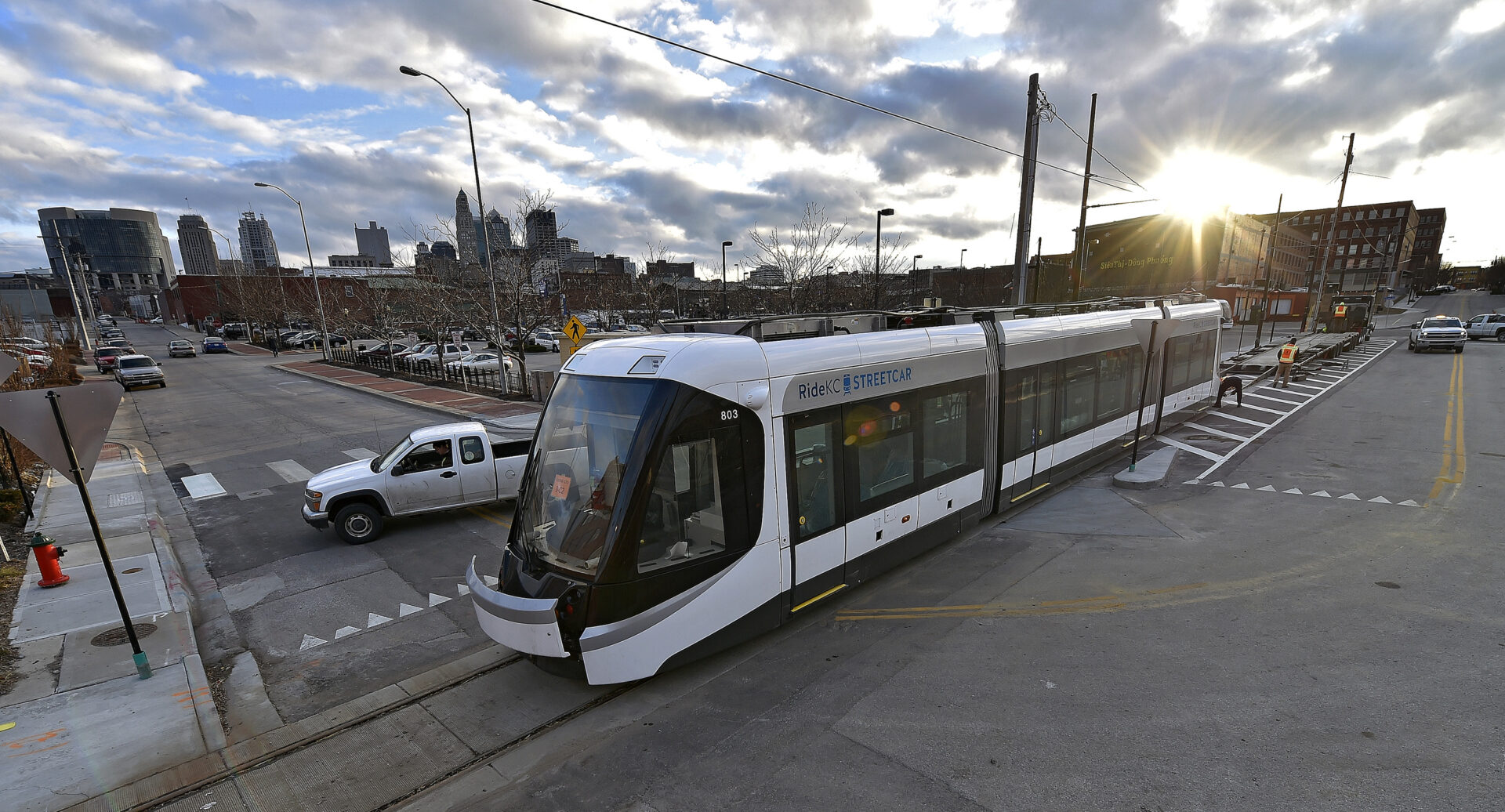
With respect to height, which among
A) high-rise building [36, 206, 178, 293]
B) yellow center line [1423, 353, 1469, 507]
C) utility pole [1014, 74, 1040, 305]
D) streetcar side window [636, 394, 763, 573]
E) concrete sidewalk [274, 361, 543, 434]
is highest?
high-rise building [36, 206, 178, 293]

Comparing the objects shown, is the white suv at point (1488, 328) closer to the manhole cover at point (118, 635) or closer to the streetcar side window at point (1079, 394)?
the streetcar side window at point (1079, 394)

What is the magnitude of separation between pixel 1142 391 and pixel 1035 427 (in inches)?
191

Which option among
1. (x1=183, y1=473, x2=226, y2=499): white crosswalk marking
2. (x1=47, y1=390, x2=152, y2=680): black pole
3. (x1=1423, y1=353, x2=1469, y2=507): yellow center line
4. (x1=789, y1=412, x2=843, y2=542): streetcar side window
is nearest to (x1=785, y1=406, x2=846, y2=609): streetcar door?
(x1=789, y1=412, x2=843, y2=542): streetcar side window

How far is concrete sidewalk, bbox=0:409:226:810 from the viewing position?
459cm

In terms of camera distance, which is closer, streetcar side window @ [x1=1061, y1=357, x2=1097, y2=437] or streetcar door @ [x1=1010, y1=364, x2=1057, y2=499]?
streetcar door @ [x1=1010, y1=364, x2=1057, y2=499]

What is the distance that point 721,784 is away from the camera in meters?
4.34

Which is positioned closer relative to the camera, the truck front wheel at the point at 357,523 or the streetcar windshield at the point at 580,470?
the streetcar windshield at the point at 580,470

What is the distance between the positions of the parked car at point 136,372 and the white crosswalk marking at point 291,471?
21.9 metres

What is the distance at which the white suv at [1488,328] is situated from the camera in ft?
112

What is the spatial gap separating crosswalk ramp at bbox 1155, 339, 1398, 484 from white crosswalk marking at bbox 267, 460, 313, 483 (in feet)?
62.8

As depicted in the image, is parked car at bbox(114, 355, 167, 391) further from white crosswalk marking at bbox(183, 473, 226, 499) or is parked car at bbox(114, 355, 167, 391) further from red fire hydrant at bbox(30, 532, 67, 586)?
red fire hydrant at bbox(30, 532, 67, 586)

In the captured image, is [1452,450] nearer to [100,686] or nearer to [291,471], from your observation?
[100,686]

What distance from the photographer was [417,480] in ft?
33.3

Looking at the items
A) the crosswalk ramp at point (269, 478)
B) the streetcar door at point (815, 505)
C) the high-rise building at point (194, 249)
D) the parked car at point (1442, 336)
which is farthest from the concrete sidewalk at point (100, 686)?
the high-rise building at point (194, 249)
